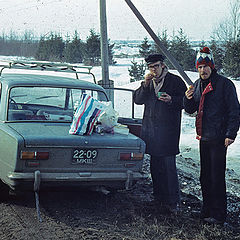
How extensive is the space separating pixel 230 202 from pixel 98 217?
2.09 m

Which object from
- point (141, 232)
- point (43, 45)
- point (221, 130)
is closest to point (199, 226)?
point (141, 232)

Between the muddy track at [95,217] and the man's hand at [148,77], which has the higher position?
the man's hand at [148,77]

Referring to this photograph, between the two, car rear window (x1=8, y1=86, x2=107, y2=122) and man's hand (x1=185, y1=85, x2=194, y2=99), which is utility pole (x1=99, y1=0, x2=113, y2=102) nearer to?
car rear window (x1=8, y1=86, x2=107, y2=122)

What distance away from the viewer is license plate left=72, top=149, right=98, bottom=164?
192 inches

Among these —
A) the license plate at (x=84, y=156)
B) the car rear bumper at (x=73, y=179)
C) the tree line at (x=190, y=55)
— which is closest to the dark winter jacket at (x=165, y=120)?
the car rear bumper at (x=73, y=179)

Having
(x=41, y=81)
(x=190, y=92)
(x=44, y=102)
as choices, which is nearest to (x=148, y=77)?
(x=190, y=92)

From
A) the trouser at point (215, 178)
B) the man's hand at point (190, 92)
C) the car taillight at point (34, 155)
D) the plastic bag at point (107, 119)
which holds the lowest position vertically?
the trouser at point (215, 178)

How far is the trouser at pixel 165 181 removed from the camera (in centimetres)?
558

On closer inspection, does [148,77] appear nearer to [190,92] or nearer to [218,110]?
[190,92]

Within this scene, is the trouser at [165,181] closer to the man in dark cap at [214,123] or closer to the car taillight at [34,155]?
the man in dark cap at [214,123]

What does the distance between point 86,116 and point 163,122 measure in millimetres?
1062

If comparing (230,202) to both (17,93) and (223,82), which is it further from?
(17,93)

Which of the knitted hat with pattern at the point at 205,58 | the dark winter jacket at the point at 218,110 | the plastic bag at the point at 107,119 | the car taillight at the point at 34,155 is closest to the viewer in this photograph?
the car taillight at the point at 34,155

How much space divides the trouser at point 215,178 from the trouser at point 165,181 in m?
0.59
